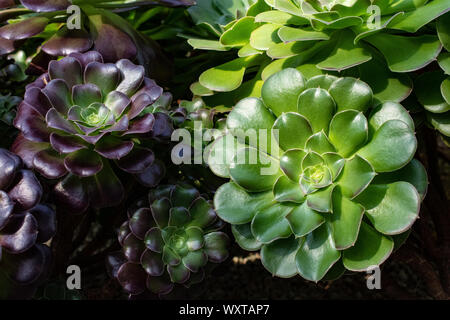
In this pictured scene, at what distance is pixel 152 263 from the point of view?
2.69ft

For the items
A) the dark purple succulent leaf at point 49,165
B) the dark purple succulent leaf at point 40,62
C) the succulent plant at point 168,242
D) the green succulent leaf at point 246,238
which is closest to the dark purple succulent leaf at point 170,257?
the succulent plant at point 168,242

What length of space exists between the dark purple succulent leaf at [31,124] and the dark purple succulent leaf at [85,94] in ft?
0.22

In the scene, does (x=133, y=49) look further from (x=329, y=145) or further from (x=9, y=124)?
(x=329, y=145)

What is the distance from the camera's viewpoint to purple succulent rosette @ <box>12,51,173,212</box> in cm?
75

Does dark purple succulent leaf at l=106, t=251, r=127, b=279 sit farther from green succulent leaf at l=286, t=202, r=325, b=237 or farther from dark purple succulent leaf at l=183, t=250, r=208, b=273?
green succulent leaf at l=286, t=202, r=325, b=237

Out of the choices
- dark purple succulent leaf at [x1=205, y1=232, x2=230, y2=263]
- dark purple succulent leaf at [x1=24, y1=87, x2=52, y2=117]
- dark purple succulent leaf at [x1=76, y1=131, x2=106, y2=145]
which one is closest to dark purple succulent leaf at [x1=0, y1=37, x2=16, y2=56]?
dark purple succulent leaf at [x1=24, y1=87, x2=52, y2=117]

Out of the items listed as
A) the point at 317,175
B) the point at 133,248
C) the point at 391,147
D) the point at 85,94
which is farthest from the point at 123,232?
the point at 391,147

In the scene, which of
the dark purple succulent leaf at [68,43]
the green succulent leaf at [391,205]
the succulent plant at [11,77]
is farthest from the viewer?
the succulent plant at [11,77]

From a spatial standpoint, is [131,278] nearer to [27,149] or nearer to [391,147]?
[27,149]

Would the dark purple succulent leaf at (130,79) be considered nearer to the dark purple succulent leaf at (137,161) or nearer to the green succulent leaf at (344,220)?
the dark purple succulent leaf at (137,161)

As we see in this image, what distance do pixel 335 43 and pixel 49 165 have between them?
54 cm

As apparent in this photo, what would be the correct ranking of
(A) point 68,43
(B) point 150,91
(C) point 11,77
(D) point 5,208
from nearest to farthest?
(D) point 5,208 → (B) point 150,91 → (A) point 68,43 → (C) point 11,77

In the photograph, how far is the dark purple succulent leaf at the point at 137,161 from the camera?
30.6 inches
